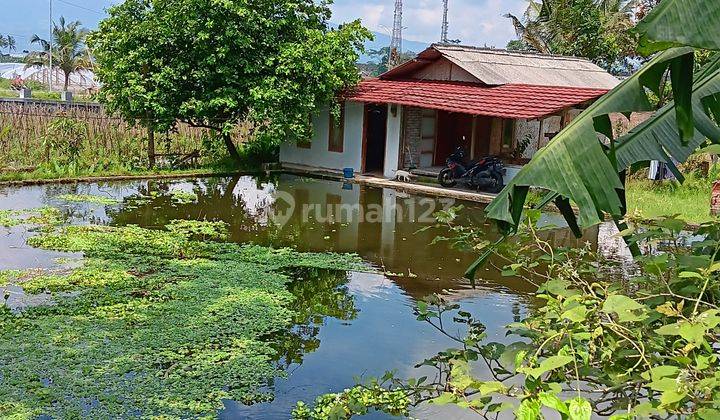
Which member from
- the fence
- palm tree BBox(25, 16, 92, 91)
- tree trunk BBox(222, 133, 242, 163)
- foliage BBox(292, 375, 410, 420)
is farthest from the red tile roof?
palm tree BBox(25, 16, 92, 91)

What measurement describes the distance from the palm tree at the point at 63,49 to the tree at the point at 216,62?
23834 mm

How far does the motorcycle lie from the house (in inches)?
18.6

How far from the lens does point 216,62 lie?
48.0ft

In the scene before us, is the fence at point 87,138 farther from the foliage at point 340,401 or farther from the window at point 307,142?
the foliage at point 340,401

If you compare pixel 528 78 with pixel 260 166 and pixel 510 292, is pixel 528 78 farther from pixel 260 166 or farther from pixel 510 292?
pixel 510 292

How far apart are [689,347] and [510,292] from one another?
20.2 ft

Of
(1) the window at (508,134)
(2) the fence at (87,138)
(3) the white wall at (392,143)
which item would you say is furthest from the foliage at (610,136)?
(1) the window at (508,134)

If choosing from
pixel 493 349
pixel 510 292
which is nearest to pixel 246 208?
pixel 510 292

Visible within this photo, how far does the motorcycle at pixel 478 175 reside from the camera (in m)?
14.0

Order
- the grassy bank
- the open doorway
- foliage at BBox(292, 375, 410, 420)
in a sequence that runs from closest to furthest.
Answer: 1. foliage at BBox(292, 375, 410, 420)
2. the grassy bank
3. the open doorway

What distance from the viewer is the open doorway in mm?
17062

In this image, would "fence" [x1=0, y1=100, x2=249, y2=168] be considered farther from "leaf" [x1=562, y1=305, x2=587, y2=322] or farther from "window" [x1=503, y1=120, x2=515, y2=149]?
"leaf" [x1=562, y1=305, x2=587, y2=322]

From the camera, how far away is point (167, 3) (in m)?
14.6

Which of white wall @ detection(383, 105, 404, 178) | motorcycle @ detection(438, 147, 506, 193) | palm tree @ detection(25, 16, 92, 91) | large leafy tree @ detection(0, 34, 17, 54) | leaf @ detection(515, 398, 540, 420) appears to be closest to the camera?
leaf @ detection(515, 398, 540, 420)
